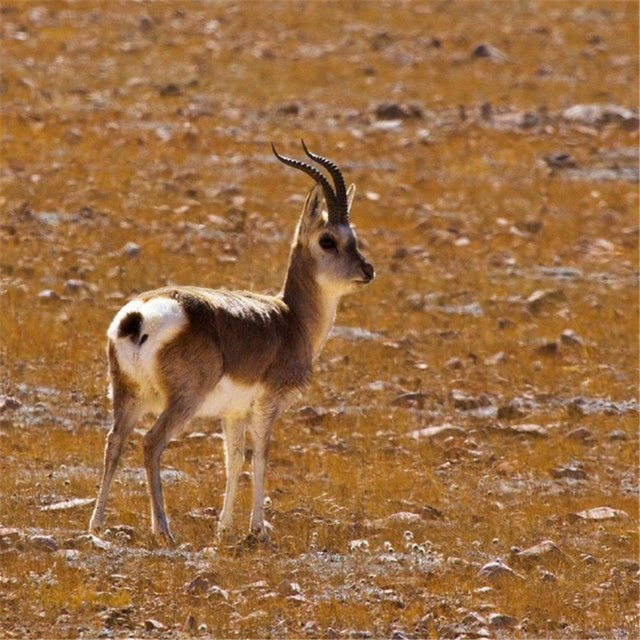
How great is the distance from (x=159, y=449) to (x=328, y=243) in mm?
2744

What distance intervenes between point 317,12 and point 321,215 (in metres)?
26.3

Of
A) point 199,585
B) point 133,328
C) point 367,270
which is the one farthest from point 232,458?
point 199,585

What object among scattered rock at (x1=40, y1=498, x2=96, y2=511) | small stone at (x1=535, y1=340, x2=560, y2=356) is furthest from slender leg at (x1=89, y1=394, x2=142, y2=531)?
small stone at (x1=535, y1=340, x2=560, y2=356)

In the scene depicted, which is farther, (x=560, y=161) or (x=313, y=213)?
(x=560, y=161)

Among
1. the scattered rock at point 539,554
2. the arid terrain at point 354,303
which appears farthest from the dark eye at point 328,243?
the scattered rock at point 539,554

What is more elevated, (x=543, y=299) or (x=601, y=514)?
(x=601, y=514)

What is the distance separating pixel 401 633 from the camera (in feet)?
31.8

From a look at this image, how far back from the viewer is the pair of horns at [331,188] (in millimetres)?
12469

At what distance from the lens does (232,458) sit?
468 inches

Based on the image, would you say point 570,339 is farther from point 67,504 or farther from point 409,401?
point 67,504

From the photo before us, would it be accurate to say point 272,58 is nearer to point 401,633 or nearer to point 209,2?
point 209,2

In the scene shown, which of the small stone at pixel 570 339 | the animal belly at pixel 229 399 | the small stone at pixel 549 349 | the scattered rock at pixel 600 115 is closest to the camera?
the animal belly at pixel 229 399

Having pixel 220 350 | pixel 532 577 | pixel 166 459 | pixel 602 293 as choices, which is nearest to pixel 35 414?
→ pixel 166 459

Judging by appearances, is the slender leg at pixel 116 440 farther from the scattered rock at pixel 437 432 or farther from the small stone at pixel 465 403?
the small stone at pixel 465 403
